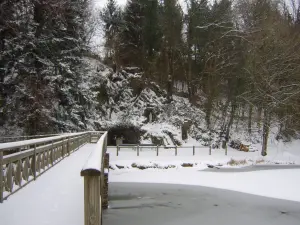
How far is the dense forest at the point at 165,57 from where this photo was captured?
22.4 m

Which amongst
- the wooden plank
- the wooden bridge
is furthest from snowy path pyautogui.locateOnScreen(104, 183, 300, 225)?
the wooden plank

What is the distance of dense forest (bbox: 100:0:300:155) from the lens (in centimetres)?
2730

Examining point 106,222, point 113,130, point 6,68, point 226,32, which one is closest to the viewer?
point 106,222

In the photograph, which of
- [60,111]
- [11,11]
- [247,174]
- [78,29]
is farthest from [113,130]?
[11,11]

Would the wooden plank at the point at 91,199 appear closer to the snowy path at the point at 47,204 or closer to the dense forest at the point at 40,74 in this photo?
the snowy path at the point at 47,204

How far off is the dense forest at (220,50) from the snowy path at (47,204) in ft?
70.5

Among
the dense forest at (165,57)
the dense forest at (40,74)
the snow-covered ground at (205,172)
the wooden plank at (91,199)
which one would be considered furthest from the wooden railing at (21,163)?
the dense forest at (40,74)

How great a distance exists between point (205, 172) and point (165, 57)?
61.6 ft

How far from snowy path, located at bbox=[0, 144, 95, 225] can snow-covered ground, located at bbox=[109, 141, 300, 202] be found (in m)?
12.3

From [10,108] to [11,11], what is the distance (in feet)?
35.4

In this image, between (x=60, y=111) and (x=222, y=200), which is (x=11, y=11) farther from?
(x=60, y=111)

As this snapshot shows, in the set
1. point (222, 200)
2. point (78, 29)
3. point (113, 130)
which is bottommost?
point (222, 200)

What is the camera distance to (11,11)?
12328 millimetres

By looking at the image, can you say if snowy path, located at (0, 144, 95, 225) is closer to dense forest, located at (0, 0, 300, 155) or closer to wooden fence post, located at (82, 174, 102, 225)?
wooden fence post, located at (82, 174, 102, 225)
